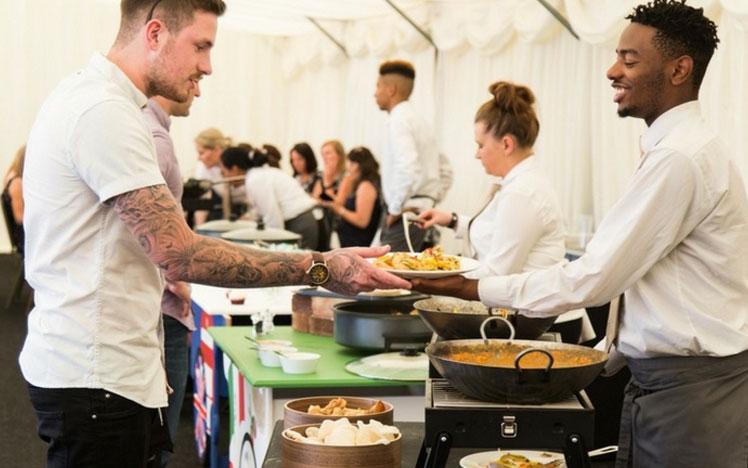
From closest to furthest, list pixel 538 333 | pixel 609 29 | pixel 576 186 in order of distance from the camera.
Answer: pixel 538 333
pixel 609 29
pixel 576 186

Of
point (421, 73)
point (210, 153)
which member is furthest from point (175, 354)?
point (210, 153)

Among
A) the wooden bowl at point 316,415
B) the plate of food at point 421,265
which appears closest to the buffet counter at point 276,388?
the plate of food at point 421,265

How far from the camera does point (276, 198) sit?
25.4 ft

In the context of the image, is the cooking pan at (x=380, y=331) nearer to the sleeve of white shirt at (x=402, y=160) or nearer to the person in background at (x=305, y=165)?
the sleeve of white shirt at (x=402, y=160)

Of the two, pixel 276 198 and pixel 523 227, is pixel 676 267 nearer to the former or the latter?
pixel 523 227

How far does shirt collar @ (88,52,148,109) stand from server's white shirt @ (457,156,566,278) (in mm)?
1628

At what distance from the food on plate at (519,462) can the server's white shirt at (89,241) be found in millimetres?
769

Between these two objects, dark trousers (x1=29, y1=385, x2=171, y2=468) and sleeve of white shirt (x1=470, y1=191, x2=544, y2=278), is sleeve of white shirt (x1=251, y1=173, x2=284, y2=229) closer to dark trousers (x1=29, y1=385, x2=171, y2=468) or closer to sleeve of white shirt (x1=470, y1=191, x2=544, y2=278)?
sleeve of white shirt (x1=470, y1=191, x2=544, y2=278)

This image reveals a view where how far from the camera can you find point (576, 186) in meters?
6.61

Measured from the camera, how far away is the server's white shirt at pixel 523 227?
3504mm

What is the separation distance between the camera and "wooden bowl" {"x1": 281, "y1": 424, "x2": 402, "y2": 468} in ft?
7.03

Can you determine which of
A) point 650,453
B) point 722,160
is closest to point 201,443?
point 650,453

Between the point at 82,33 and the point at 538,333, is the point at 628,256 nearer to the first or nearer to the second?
the point at 538,333

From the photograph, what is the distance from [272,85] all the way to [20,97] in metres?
2.74
